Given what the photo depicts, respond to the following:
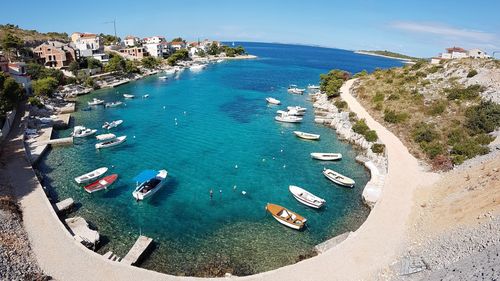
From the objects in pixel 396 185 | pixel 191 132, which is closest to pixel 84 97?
pixel 191 132

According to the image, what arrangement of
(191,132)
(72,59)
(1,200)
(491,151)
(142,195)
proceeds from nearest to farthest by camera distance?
1. (1,200)
2. (142,195)
3. (491,151)
4. (191,132)
5. (72,59)

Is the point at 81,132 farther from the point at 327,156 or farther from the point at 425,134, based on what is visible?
the point at 425,134

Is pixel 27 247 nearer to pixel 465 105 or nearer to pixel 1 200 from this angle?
pixel 1 200

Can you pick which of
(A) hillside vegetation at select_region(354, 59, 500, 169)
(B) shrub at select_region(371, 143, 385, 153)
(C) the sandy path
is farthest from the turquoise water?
(A) hillside vegetation at select_region(354, 59, 500, 169)

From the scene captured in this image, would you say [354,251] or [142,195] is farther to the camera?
[142,195]

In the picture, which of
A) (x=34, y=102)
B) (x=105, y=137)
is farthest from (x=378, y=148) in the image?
(x=34, y=102)

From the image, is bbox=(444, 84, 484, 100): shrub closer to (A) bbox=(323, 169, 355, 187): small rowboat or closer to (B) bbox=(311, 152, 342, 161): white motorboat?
(B) bbox=(311, 152, 342, 161): white motorboat
